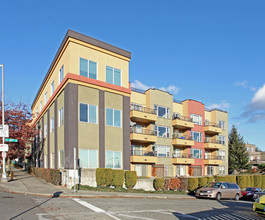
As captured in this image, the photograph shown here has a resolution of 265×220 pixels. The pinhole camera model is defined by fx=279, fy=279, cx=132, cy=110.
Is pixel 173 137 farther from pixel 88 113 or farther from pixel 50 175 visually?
pixel 50 175

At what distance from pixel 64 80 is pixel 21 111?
36.9ft

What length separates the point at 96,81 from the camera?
2553cm

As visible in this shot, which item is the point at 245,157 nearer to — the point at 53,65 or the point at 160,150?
the point at 160,150

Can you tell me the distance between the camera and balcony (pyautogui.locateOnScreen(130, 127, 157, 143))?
32.5m

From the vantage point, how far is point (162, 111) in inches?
1502

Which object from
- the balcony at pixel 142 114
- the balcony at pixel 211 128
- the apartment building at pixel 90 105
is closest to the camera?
the apartment building at pixel 90 105

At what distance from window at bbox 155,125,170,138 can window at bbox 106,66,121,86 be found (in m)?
11.7

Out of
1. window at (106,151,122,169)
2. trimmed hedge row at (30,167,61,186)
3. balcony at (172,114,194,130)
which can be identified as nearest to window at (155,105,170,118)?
balcony at (172,114,194,130)

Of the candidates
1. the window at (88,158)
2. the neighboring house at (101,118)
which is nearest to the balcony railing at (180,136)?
the neighboring house at (101,118)

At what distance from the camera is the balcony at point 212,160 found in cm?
4350

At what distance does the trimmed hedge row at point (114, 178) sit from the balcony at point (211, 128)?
23239 millimetres

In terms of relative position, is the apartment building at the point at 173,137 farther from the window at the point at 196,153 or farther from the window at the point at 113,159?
the window at the point at 113,159

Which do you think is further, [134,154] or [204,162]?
[204,162]

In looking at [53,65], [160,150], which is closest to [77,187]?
[53,65]
